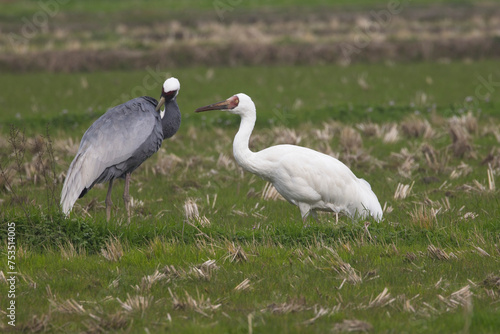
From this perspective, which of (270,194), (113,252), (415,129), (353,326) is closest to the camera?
(353,326)

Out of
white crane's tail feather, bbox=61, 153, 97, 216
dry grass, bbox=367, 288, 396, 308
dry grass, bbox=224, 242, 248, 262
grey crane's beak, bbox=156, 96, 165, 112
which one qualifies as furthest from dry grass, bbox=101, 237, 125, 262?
grey crane's beak, bbox=156, 96, 165, 112

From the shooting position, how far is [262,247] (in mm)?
7266

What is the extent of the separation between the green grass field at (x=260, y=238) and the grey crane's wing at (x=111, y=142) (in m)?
0.38

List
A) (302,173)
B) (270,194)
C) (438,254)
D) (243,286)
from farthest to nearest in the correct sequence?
1. (270,194)
2. (302,173)
3. (438,254)
4. (243,286)

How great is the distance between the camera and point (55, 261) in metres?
7.08

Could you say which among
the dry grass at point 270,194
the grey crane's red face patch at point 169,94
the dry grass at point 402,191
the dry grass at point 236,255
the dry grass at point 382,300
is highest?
the grey crane's red face patch at point 169,94

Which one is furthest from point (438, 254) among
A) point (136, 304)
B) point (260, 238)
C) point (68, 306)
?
point (68, 306)

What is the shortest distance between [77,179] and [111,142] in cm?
64

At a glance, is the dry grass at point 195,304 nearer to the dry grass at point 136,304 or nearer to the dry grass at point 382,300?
the dry grass at point 136,304

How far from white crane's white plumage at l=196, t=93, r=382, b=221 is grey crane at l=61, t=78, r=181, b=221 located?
1.06 m

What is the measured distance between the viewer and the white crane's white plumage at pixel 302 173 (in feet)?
27.5

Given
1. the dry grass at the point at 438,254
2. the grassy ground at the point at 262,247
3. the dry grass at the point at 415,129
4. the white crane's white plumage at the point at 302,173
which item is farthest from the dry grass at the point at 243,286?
the dry grass at the point at 415,129

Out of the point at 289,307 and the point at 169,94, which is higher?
the point at 169,94

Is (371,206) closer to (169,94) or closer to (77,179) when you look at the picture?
(169,94)
